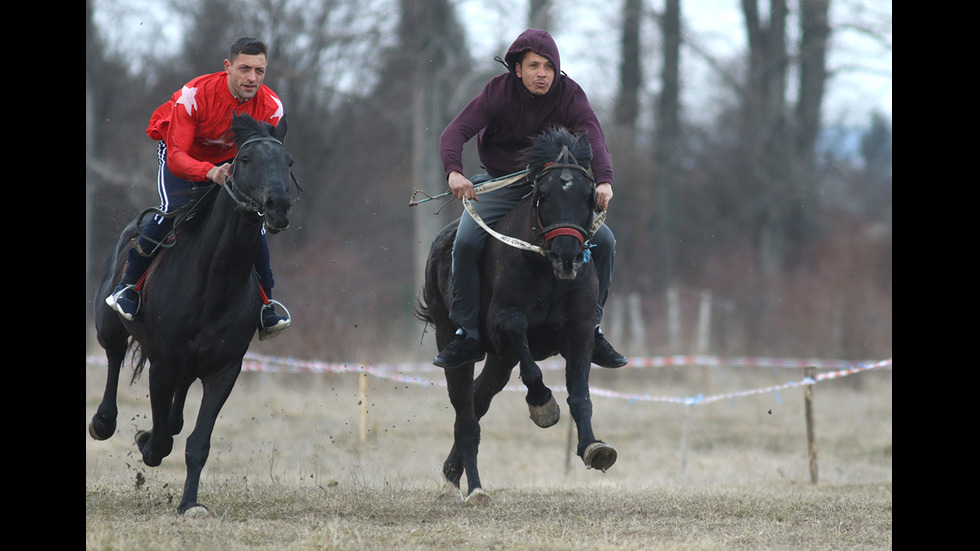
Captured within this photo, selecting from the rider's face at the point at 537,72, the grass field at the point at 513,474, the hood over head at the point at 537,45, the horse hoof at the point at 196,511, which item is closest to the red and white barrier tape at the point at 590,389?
the grass field at the point at 513,474

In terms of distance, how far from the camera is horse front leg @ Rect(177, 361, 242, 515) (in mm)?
7281

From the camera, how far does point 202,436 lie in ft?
24.2

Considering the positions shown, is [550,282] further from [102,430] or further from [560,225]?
[102,430]

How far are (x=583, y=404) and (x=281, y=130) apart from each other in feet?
8.93

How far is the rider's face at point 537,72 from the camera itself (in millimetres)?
7691

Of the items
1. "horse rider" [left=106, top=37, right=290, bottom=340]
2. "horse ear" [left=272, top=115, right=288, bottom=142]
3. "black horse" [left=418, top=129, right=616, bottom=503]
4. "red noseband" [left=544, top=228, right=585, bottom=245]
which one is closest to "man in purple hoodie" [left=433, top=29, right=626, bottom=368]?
"black horse" [left=418, top=129, right=616, bottom=503]

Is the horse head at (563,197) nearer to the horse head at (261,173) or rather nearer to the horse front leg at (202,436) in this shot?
the horse head at (261,173)

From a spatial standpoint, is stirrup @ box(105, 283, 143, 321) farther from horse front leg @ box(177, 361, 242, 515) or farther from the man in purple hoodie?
the man in purple hoodie

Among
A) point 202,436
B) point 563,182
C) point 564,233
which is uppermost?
point 563,182

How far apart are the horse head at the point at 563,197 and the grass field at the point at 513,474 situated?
171 cm

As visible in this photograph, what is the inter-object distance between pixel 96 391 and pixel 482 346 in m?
9.31

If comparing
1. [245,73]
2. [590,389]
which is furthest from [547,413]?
[590,389]

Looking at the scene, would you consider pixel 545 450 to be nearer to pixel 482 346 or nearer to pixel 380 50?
pixel 482 346

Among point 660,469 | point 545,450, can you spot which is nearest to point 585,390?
point 660,469
